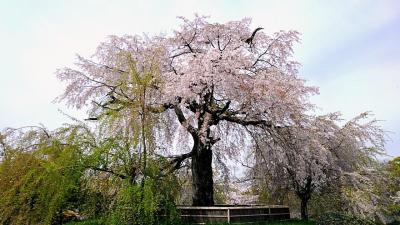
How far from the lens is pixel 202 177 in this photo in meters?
16.1

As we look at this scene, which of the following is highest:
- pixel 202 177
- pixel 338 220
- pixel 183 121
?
pixel 183 121

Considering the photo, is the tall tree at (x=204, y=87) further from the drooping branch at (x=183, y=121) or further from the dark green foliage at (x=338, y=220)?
the dark green foliage at (x=338, y=220)

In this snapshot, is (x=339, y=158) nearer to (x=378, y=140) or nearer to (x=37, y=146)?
(x=378, y=140)

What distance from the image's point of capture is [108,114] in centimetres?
1273

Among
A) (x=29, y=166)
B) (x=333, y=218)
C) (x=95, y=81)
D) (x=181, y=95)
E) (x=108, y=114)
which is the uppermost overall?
(x=95, y=81)

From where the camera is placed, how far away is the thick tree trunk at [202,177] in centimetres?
1594

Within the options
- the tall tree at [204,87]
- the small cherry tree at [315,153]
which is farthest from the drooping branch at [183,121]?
the small cherry tree at [315,153]

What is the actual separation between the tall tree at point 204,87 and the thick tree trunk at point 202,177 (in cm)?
4

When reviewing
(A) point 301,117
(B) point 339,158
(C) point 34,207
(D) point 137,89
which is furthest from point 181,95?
(B) point 339,158

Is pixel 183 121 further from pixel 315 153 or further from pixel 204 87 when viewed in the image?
pixel 315 153

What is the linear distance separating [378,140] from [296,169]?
4785 millimetres

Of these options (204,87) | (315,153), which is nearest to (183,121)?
(204,87)

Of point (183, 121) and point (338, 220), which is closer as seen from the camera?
point (338, 220)

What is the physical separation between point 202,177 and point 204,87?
11.4 ft
